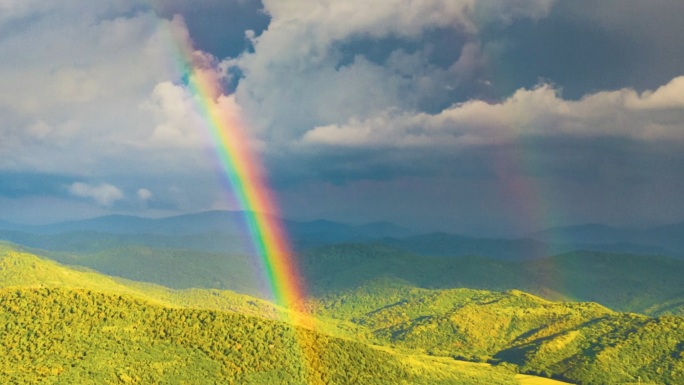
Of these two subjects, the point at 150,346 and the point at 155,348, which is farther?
the point at 150,346

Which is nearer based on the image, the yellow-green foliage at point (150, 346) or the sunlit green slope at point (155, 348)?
the sunlit green slope at point (155, 348)

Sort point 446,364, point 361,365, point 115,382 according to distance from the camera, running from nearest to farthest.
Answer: point 115,382
point 361,365
point 446,364

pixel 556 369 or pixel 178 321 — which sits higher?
pixel 178 321

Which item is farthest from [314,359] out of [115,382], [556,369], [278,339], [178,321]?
[556,369]

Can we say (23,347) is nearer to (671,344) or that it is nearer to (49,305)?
(49,305)

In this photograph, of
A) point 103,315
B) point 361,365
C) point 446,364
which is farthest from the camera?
point 446,364

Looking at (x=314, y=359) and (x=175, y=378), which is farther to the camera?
(x=314, y=359)

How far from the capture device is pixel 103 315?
13900 centimetres

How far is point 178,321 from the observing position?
143 metres

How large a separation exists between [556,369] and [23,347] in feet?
505

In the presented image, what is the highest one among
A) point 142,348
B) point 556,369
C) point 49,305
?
point 49,305

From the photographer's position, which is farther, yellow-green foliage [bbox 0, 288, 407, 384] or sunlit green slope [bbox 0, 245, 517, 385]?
yellow-green foliage [bbox 0, 288, 407, 384]

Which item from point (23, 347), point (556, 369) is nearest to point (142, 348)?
point (23, 347)

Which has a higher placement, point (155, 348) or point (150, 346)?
point (150, 346)
